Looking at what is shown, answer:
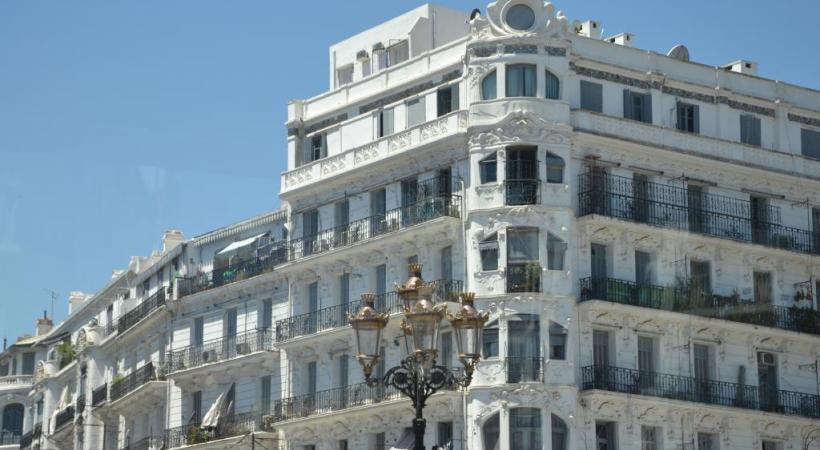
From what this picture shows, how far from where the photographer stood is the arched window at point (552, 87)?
206ft

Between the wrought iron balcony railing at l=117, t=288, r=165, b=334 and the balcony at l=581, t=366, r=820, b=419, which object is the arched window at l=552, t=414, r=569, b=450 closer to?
the balcony at l=581, t=366, r=820, b=419

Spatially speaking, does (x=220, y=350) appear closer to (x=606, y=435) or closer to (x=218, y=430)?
(x=218, y=430)

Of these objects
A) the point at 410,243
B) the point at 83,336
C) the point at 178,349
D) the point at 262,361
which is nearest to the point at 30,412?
the point at 83,336

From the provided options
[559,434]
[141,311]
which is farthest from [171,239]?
[559,434]

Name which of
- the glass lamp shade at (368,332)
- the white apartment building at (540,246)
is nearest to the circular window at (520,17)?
the white apartment building at (540,246)

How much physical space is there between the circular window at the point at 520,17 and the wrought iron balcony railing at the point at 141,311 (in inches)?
961

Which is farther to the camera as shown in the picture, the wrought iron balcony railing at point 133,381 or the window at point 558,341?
the wrought iron balcony railing at point 133,381

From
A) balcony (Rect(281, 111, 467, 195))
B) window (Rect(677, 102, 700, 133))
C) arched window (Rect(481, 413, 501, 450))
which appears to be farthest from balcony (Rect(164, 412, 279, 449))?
window (Rect(677, 102, 700, 133))

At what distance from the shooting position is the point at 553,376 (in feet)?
199

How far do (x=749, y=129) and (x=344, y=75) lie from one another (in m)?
16.4

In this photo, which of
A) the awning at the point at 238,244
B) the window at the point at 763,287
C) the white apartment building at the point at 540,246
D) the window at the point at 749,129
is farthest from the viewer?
the awning at the point at 238,244

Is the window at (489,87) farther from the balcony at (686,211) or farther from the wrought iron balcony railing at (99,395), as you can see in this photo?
the wrought iron balcony railing at (99,395)

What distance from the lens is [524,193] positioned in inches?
2432

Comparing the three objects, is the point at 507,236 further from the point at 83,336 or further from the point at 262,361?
the point at 83,336
